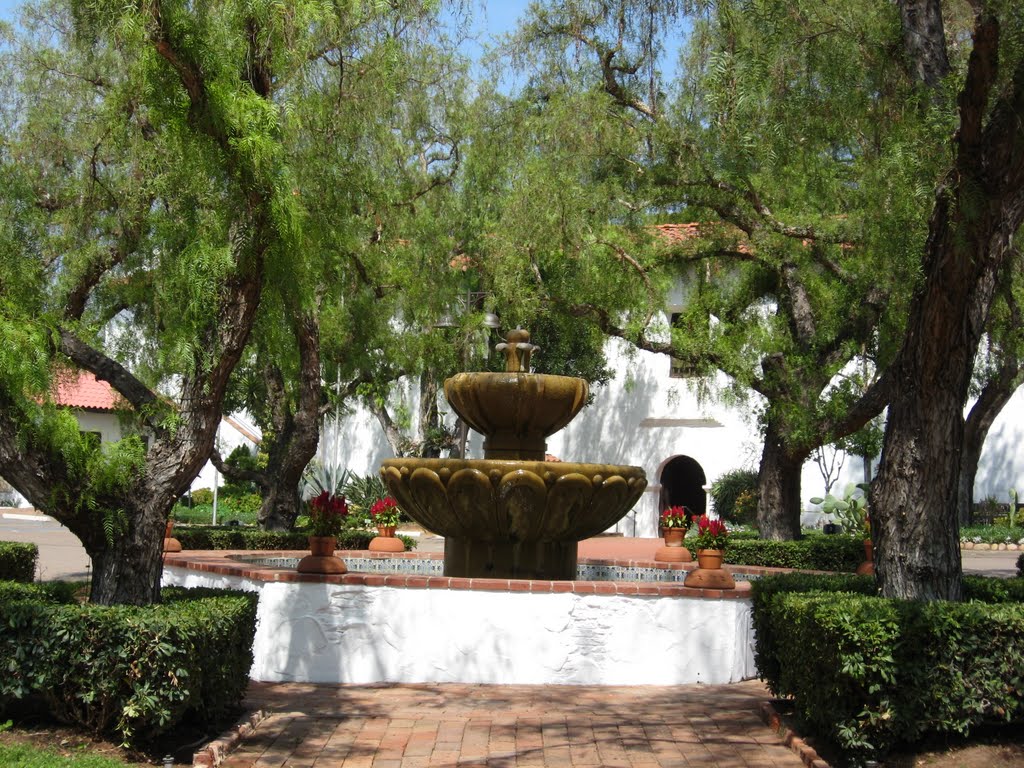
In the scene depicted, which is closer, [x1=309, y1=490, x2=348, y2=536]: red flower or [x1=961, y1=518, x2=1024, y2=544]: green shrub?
[x1=309, y1=490, x2=348, y2=536]: red flower

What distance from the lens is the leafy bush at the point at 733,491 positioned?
25891 mm

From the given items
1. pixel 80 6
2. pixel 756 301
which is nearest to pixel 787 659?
pixel 80 6

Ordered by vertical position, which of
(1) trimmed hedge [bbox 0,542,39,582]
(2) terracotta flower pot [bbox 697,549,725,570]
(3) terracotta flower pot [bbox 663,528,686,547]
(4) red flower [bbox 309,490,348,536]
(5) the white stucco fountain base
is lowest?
(5) the white stucco fountain base

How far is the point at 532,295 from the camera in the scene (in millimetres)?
15328

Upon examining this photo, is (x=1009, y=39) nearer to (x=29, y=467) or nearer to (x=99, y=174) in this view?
(x=29, y=467)

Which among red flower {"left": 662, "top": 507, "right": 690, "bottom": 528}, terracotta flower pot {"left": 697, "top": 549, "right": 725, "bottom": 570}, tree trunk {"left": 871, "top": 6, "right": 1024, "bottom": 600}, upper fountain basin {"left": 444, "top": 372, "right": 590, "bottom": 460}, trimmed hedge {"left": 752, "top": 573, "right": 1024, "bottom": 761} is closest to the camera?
trimmed hedge {"left": 752, "top": 573, "right": 1024, "bottom": 761}

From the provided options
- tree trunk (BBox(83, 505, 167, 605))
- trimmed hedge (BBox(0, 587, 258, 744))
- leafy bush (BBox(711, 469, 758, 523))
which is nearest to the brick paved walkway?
trimmed hedge (BBox(0, 587, 258, 744))

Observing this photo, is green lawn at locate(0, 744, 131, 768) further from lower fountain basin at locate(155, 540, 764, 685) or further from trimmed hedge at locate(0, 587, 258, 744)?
lower fountain basin at locate(155, 540, 764, 685)

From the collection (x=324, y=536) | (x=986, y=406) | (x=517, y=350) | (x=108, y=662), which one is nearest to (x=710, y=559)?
(x=517, y=350)

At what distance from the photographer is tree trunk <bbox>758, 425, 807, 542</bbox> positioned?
655 inches

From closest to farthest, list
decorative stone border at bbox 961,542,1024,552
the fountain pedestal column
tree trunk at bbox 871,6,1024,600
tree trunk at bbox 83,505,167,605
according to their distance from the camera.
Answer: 1. tree trunk at bbox 871,6,1024,600
2. tree trunk at bbox 83,505,167,605
3. the fountain pedestal column
4. decorative stone border at bbox 961,542,1024,552

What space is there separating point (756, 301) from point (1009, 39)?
10102mm

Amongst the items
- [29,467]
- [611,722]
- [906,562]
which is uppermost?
[29,467]

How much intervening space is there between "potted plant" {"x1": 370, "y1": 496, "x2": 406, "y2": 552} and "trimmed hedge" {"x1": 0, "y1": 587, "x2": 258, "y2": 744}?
→ 736cm
